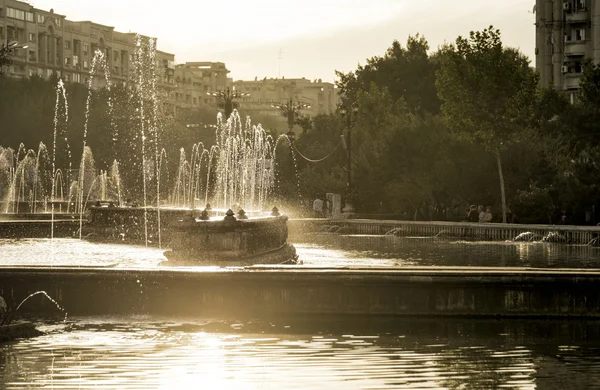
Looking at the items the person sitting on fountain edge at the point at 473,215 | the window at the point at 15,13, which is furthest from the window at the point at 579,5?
the window at the point at 15,13

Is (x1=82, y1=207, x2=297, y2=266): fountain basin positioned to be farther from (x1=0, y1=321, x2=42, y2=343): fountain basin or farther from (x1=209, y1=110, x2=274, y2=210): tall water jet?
(x1=209, y1=110, x2=274, y2=210): tall water jet

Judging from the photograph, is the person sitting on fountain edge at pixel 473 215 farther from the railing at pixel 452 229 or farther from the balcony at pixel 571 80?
the balcony at pixel 571 80

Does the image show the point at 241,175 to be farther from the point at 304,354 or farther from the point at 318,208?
the point at 304,354

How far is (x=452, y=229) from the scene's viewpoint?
38875 mm

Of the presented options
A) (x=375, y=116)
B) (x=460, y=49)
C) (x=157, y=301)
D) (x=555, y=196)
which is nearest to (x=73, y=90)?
(x=375, y=116)

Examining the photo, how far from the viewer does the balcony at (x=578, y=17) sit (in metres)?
76.8

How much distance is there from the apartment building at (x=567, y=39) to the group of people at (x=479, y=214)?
32722 millimetres

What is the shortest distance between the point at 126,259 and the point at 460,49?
26.9 meters

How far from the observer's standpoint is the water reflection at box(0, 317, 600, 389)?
1147cm

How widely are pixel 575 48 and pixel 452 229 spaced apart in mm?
41557

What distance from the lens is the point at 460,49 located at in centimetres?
4934

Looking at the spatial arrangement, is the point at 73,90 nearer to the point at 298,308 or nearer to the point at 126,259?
the point at 126,259

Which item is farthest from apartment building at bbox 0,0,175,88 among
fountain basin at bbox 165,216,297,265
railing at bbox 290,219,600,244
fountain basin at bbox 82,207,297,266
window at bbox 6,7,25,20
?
fountain basin at bbox 165,216,297,265

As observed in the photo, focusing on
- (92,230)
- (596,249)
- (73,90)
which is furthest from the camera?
(73,90)
